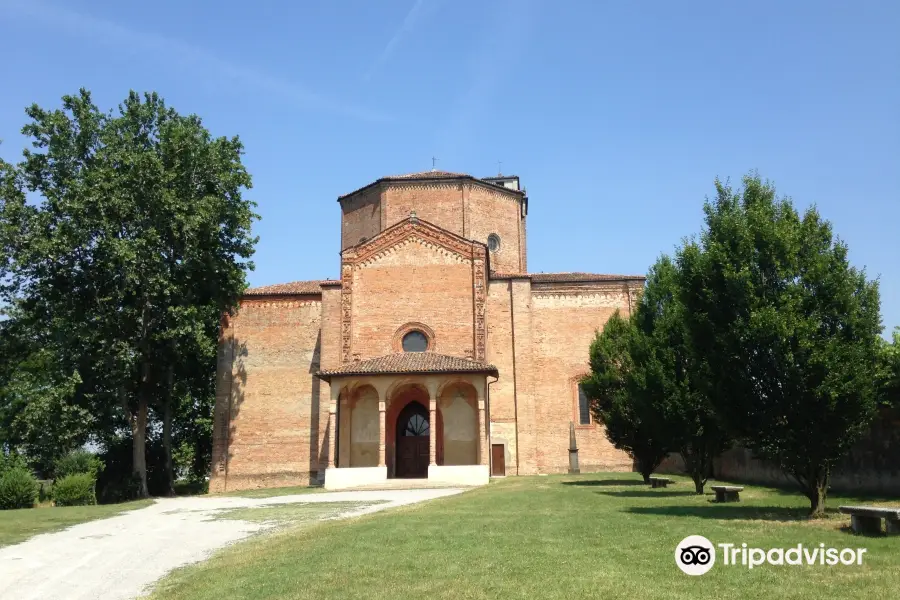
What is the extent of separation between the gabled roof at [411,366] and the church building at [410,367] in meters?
0.09

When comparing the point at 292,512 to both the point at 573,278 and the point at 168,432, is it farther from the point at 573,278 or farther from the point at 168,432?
the point at 573,278

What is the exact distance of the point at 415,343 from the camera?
31703 millimetres

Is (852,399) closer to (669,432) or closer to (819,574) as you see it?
(819,574)

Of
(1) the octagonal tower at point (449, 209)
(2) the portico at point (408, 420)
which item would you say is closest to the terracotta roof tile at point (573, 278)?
(1) the octagonal tower at point (449, 209)

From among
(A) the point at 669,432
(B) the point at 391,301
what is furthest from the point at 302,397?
(A) the point at 669,432

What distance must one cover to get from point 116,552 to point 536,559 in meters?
7.99

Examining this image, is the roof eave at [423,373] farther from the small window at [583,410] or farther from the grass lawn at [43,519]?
the grass lawn at [43,519]

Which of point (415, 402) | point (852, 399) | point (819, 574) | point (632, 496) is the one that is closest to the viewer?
point (819, 574)

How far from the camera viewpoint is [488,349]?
33.1 metres

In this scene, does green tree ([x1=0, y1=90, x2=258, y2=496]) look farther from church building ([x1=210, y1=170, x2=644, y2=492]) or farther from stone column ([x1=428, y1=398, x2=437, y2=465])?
stone column ([x1=428, y1=398, x2=437, y2=465])

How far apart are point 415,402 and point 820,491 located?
66.9ft

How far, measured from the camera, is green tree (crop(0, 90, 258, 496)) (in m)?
26.3

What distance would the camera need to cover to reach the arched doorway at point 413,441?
3080 centimetres

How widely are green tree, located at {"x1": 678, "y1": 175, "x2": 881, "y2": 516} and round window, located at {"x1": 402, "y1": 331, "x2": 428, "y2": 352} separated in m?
18.2
